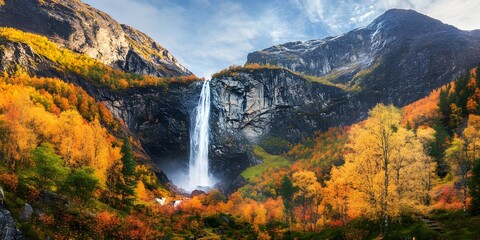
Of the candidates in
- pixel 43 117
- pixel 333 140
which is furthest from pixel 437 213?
pixel 333 140

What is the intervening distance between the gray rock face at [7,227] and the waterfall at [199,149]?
392 ft

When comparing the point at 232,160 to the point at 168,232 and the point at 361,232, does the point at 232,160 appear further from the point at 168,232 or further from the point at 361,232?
the point at 361,232

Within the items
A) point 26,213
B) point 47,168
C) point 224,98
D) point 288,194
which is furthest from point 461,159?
point 224,98

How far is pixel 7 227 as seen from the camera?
74.8 feet

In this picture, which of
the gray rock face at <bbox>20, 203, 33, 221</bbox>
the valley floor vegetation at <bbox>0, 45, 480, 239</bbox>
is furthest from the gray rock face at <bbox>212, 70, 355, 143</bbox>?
the gray rock face at <bbox>20, 203, 33, 221</bbox>

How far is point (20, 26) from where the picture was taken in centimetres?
15538

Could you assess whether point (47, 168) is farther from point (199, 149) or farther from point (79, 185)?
point (199, 149)

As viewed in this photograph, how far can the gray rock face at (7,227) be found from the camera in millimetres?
22406

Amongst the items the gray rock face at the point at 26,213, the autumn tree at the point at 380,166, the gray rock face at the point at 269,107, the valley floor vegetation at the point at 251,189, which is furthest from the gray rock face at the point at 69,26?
the autumn tree at the point at 380,166

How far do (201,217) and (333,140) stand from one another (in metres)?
115

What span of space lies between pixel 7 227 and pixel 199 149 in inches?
5005

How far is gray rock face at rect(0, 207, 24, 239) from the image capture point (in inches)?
882

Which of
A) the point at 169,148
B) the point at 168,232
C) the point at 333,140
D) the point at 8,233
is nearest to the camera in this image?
the point at 8,233

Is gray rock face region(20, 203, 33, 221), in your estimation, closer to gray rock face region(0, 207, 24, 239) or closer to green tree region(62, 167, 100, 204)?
gray rock face region(0, 207, 24, 239)
